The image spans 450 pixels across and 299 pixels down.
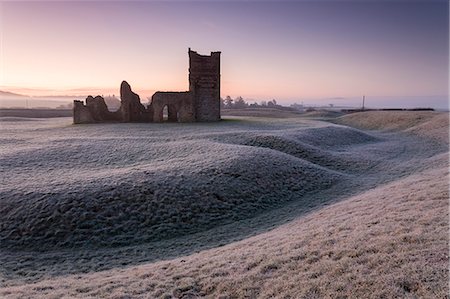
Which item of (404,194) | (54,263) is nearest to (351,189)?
(404,194)

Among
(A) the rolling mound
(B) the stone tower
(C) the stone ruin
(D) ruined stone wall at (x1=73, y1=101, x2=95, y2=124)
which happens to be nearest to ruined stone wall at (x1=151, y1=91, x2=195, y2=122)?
(C) the stone ruin

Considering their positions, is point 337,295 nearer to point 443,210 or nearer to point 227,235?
point 443,210

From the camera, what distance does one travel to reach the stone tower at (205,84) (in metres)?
46.4

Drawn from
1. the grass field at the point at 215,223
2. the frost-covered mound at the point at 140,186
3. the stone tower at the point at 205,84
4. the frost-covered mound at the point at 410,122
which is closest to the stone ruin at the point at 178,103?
the stone tower at the point at 205,84

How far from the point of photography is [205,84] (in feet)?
155

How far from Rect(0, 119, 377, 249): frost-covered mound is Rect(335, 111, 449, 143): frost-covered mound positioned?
19.4m

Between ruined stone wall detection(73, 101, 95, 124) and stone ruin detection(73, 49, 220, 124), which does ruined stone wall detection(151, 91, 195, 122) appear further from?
ruined stone wall detection(73, 101, 95, 124)

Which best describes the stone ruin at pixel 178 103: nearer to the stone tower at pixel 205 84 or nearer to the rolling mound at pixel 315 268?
the stone tower at pixel 205 84

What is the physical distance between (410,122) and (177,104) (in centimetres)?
3563

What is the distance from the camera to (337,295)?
6.80m

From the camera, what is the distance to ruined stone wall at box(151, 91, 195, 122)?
4659 cm

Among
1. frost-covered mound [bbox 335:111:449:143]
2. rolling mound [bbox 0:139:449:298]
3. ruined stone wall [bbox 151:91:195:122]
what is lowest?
rolling mound [bbox 0:139:449:298]

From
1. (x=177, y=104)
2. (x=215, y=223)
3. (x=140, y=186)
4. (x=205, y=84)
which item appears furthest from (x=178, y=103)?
(x=215, y=223)

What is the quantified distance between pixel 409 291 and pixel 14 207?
15.3 m
